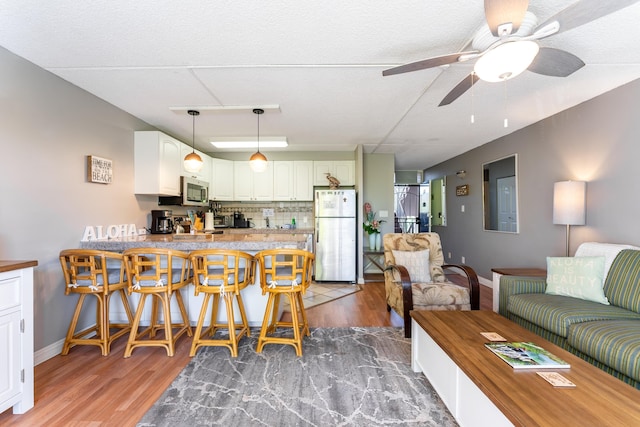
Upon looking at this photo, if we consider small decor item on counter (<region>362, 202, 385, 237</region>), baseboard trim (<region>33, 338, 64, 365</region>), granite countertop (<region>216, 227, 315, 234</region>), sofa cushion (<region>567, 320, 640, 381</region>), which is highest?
small decor item on counter (<region>362, 202, 385, 237</region>)

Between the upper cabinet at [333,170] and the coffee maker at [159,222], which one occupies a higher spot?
the upper cabinet at [333,170]

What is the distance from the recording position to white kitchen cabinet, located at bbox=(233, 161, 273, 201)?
217 inches

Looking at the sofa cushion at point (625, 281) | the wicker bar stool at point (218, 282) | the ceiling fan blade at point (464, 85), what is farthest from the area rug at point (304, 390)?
the ceiling fan blade at point (464, 85)

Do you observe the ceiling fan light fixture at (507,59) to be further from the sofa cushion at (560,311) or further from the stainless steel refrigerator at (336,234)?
the stainless steel refrigerator at (336,234)

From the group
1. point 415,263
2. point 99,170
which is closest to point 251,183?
point 99,170

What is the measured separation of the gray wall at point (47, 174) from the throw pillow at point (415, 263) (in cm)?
321

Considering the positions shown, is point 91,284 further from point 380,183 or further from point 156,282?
point 380,183

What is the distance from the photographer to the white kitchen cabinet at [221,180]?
538 cm

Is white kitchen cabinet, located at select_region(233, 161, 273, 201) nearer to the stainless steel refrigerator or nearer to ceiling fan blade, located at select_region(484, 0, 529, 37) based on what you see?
the stainless steel refrigerator

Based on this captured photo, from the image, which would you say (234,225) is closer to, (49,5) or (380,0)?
(49,5)

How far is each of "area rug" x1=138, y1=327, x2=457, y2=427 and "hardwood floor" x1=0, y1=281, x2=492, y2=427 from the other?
137mm

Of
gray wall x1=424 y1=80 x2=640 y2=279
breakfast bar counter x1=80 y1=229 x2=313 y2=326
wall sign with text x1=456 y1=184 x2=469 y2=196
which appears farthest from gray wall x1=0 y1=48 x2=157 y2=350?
wall sign with text x1=456 y1=184 x2=469 y2=196

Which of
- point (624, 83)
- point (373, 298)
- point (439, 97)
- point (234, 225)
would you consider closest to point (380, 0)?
point (439, 97)

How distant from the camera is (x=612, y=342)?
5.65ft
